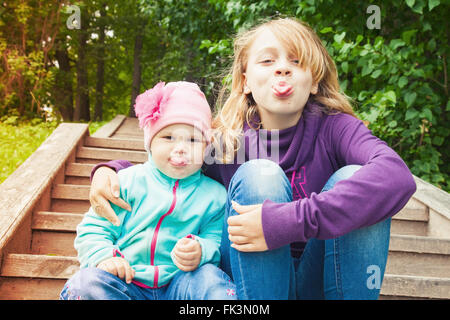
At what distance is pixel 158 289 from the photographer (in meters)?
1.43

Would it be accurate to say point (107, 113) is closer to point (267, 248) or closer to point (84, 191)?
point (84, 191)

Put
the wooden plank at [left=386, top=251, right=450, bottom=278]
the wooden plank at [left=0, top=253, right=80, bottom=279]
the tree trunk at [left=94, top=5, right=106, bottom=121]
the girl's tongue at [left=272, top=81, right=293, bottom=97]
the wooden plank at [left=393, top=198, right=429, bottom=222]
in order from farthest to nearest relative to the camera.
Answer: the tree trunk at [left=94, top=5, right=106, bottom=121] → the wooden plank at [left=393, top=198, right=429, bottom=222] → the wooden plank at [left=386, top=251, right=450, bottom=278] → the wooden plank at [left=0, top=253, right=80, bottom=279] → the girl's tongue at [left=272, top=81, right=293, bottom=97]

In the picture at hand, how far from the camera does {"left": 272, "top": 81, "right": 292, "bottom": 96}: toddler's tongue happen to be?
4.96 ft

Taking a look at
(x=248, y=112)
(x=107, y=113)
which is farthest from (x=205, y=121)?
(x=107, y=113)

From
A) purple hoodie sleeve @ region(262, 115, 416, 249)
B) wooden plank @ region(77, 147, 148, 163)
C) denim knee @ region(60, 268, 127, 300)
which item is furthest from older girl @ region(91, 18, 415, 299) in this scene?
wooden plank @ region(77, 147, 148, 163)

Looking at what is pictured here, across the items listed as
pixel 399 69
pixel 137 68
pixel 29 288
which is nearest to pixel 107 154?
pixel 29 288

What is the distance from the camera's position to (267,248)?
121cm

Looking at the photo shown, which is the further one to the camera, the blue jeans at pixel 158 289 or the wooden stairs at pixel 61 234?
the wooden stairs at pixel 61 234

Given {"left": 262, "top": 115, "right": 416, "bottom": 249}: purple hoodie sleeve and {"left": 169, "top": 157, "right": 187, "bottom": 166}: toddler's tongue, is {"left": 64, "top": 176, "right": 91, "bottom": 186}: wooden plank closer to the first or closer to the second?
{"left": 169, "top": 157, "right": 187, "bottom": 166}: toddler's tongue

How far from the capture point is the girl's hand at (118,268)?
132 cm

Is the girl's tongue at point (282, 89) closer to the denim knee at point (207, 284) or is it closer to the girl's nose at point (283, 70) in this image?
the girl's nose at point (283, 70)

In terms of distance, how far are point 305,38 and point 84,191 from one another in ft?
6.16

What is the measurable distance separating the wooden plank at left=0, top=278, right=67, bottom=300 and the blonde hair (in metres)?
0.99

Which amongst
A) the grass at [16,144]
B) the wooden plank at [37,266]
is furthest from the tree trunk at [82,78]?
the wooden plank at [37,266]
